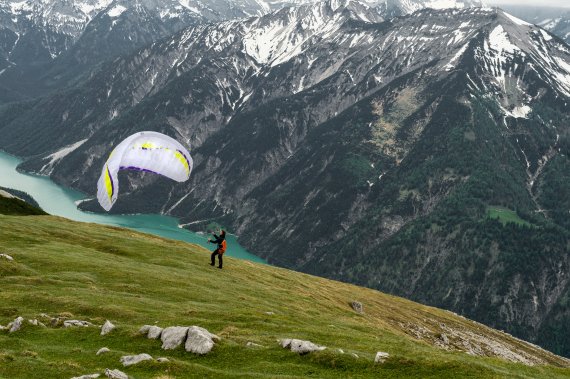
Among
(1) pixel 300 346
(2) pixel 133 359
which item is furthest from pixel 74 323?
(1) pixel 300 346

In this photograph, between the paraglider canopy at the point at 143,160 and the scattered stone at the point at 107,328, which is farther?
the paraglider canopy at the point at 143,160

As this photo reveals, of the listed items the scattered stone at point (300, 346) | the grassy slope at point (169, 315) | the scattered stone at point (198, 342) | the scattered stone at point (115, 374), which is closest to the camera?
the scattered stone at point (115, 374)

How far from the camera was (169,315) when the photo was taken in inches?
1841

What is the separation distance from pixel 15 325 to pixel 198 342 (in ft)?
41.7

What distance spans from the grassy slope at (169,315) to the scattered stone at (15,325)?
41 cm

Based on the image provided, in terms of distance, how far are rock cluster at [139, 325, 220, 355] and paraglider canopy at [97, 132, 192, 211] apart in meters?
19.7

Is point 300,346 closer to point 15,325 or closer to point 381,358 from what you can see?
point 381,358

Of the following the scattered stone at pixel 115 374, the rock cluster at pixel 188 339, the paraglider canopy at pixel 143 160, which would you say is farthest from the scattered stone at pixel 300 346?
the paraglider canopy at pixel 143 160

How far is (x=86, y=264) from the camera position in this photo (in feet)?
214

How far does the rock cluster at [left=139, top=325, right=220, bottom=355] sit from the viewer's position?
34531 mm

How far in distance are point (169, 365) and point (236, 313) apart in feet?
65.4

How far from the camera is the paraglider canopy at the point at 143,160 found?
176ft

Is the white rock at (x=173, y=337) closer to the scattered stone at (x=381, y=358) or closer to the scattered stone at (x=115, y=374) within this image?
the scattered stone at (x=115, y=374)

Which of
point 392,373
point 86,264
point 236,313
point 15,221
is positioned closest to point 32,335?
point 236,313
